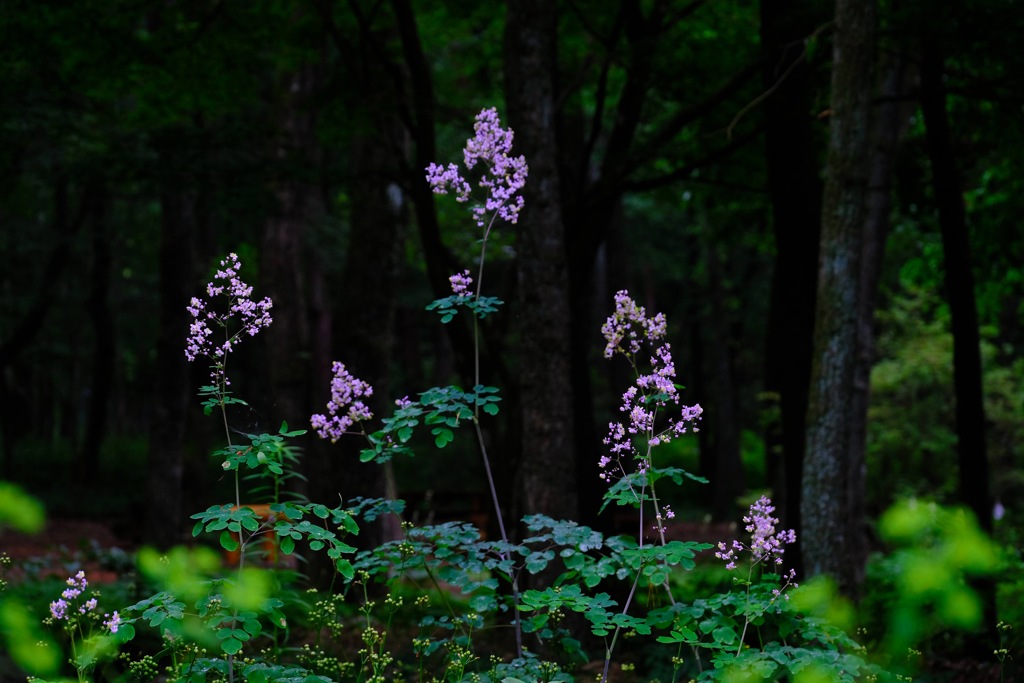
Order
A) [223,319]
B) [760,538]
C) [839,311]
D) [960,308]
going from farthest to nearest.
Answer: [960,308]
[839,311]
[760,538]
[223,319]

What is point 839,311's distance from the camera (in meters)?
6.15

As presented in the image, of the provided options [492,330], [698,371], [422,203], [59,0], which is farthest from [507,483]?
[698,371]

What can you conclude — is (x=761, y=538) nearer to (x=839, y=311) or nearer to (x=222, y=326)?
(x=222, y=326)

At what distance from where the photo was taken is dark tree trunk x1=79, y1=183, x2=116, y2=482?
23.2 m

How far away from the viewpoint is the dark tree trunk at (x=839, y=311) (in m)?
6.12

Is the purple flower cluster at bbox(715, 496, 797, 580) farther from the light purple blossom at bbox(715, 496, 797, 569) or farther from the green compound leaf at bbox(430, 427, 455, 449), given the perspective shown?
the green compound leaf at bbox(430, 427, 455, 449)

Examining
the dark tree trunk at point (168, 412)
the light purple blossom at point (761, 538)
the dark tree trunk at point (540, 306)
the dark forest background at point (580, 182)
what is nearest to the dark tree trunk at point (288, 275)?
the dark forest background at point (580, 182)

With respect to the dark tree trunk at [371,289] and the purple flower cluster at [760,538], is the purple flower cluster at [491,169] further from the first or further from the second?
the dark tree trunk at [371,289]

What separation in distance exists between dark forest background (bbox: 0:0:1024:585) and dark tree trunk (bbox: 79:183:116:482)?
3.18 metres

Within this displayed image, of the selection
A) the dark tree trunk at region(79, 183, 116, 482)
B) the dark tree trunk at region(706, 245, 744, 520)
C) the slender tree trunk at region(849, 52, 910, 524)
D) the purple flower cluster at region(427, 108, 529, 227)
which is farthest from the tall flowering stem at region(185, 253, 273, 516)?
the dark tree trunk at region(706, 245, 744, 520)

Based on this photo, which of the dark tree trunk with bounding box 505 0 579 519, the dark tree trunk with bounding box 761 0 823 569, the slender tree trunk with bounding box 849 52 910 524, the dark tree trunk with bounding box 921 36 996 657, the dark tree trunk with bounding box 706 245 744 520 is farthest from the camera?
the dark tree trunk with bounding box 706 245 744 520

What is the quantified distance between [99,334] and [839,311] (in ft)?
76.5

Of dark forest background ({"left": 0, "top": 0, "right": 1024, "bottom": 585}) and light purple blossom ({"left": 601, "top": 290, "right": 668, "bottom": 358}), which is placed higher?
dark forest background ({"left": 0, "top": 0, "right": 1024, "bottom": 585})

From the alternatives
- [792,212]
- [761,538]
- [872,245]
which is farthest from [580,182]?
[761,538]
